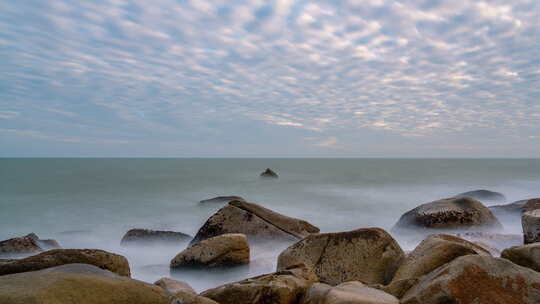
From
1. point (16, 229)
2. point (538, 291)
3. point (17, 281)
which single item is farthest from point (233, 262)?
point (16, 229)

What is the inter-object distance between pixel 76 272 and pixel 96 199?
2485cm

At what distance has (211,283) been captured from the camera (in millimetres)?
7145

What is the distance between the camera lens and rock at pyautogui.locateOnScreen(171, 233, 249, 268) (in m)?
7.58

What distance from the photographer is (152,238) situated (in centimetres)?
1092

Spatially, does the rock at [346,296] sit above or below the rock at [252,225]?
above

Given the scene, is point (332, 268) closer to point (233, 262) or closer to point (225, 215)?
point (233, 262)

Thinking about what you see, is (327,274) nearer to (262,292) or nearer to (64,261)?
(262,292)

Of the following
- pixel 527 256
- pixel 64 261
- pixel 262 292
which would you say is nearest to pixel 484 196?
pixel 527 256

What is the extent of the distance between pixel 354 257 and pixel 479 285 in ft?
7.76

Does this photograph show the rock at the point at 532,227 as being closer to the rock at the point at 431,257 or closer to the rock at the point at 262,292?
the rock at the point at 431,257

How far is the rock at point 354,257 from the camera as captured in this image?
225 inches

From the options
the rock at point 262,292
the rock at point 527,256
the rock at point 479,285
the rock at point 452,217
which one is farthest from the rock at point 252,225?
the rock at point 479,285

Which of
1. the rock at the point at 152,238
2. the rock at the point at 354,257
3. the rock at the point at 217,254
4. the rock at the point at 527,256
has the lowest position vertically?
the rock at the point at 152,238

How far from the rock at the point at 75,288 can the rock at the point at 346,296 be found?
1.47 metres
